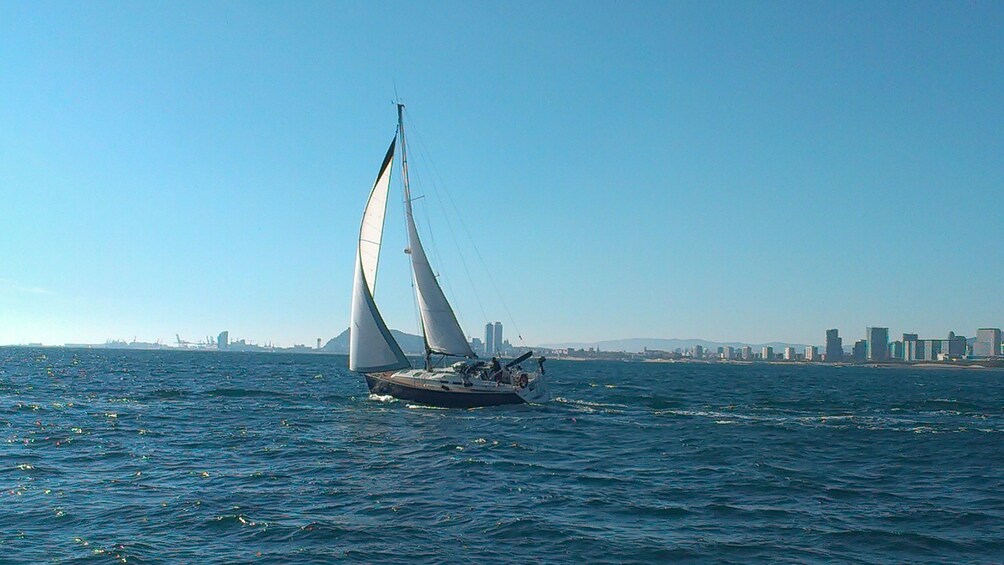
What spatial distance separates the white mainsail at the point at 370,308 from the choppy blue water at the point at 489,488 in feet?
14.5

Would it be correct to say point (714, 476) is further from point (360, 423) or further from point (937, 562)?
point (360, 423)

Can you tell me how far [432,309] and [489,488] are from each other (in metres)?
25.9

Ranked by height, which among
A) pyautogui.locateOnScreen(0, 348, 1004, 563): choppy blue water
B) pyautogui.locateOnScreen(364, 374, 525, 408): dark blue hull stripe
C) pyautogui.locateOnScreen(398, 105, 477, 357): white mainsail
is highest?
pyautogui.locateOnScreen(398, 105, 477, 357): white mainsail

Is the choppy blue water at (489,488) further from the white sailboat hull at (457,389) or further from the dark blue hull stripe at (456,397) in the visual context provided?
the white sailboat hull at (457,389)

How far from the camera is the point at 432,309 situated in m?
47.8

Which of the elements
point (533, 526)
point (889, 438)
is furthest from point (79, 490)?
point (889, 438)

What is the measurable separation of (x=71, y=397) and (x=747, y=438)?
42.2m

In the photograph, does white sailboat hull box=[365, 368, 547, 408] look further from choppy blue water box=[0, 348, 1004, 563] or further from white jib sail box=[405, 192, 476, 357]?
white jib sail box=[405, 192, 476, 357]

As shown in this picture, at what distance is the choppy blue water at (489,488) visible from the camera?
1633 cm

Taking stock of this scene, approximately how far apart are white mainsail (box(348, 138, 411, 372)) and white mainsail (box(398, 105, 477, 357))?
8.49 ft

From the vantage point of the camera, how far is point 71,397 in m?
52.0

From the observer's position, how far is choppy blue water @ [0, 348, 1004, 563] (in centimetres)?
1633

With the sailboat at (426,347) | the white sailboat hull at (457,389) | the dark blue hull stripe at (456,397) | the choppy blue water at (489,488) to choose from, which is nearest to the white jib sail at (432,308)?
the sailboat at (426,347)

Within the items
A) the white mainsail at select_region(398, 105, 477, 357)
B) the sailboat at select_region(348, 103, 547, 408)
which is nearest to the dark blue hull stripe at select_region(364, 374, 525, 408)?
the sailboat at select_region(348, 103, 547, 408)
